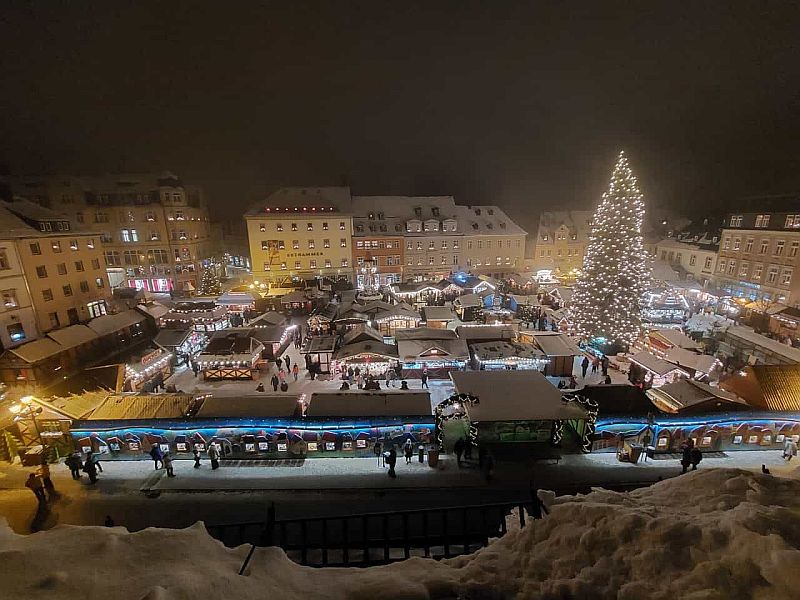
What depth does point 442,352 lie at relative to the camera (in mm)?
21625

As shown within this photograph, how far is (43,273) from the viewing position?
84.4 feet

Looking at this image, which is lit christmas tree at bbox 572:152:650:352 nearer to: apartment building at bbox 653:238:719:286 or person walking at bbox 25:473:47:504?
apartment building at bbox 653:238:719:286

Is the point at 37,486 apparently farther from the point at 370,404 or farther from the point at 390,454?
the point at 390,454

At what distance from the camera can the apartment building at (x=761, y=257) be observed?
3150 cm

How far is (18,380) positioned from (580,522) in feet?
92.0

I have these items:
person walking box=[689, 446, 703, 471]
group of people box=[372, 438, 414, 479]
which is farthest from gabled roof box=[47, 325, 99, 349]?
person walking box=[689, 446, 703, 471]

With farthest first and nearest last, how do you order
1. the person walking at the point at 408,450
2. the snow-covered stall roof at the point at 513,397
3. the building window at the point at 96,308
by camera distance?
the building window at the point at 96,308 → the snow-covered stall roof at the point at 513,397 → the person walking at the point at 408,450

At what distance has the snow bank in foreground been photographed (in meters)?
2.95

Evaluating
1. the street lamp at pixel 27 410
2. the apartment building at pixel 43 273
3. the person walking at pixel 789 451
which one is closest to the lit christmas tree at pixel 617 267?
the person walking at pixel 789 451

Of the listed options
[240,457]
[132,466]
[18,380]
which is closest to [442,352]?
[240,457]

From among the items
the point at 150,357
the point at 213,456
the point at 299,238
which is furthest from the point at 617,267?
the point at 299,238

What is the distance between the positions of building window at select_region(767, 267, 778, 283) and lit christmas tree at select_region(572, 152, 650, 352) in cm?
1847

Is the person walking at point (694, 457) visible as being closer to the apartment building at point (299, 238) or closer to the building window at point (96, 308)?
the apartment building at point (299, 238)

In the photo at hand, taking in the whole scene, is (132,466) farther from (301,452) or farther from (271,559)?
(271,559)
